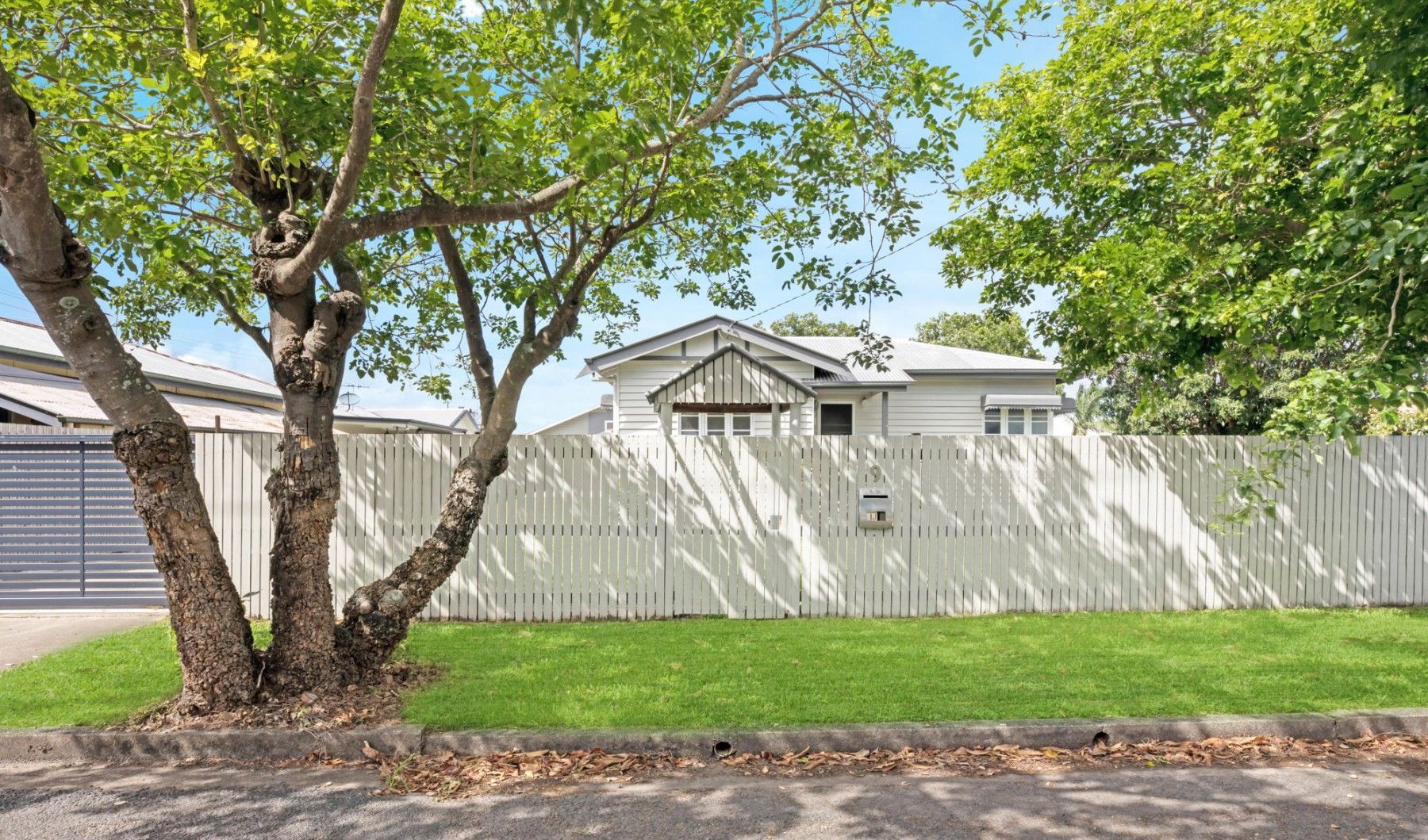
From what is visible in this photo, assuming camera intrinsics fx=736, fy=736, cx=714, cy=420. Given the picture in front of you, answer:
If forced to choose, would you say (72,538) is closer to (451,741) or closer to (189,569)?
(189,569)

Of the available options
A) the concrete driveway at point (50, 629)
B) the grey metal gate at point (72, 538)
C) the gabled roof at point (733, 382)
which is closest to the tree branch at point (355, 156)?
the concrete driveway at point (50, 629)

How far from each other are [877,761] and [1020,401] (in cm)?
1378

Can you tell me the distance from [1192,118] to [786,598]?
7140 mm

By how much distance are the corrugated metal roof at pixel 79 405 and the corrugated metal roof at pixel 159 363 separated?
0.36m

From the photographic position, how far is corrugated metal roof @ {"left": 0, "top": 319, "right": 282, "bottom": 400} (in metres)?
13.2

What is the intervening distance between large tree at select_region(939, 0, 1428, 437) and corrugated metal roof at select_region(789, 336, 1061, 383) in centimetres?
551

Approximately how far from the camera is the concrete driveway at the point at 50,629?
605cm

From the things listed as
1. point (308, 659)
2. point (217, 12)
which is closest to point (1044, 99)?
point (217, 12)

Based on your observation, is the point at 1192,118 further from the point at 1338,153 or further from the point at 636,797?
the point at 636,797

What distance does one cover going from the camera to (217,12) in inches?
217

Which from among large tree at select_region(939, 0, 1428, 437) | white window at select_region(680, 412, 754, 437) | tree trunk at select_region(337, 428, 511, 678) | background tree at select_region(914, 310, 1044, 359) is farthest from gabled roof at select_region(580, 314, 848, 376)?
background tree at select_region(914, 310, 1044, 359)

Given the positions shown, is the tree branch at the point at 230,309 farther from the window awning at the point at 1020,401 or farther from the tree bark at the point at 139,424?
the window awning at the point at 1020,401

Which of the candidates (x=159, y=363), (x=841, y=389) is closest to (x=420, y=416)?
(x=159, y=363)

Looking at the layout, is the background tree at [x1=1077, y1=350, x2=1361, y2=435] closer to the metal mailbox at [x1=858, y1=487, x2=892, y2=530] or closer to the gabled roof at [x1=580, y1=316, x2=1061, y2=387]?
the gabled roof at [x1=580, y1=316, x2=1061, y2=387]
